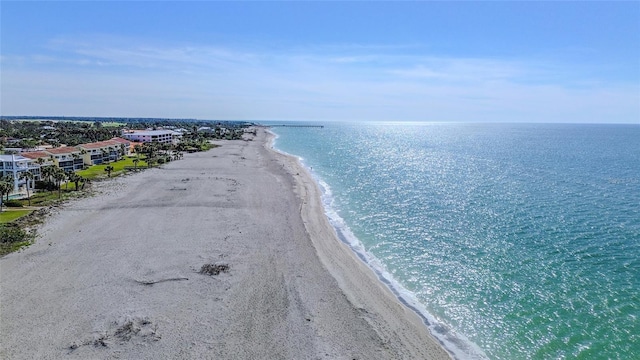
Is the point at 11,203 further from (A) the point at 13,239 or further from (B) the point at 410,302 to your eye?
(B) the point at 410,302

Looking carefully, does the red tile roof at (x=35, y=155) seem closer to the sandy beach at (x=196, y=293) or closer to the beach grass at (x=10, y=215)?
the beach grass at (x=10, y=215)

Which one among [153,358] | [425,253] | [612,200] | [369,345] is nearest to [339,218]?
[425,253]

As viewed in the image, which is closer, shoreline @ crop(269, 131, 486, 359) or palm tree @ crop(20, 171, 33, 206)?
shoreline @ crop(269, 131, 486, 359)

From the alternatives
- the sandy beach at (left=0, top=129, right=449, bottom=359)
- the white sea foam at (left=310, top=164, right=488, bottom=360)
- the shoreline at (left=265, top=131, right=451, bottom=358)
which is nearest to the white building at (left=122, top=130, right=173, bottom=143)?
the sandy beach at (left=0, top=129, right=449, bottom=359)

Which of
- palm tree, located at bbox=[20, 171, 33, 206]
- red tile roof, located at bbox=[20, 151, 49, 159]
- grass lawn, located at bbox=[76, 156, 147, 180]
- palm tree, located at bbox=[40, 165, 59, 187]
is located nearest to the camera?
palm tree, located at bbox=[20, 171, 33, 206]

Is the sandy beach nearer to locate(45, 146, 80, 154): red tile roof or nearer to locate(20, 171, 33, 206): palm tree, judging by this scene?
locate(20, 171, 33, 206): palm tree

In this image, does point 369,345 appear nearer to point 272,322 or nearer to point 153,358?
point 272,322

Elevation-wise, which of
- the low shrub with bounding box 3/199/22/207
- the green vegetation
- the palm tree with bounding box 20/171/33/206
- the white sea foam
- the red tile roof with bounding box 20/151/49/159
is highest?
the red tile roof with bounding box 20/151/49/159
